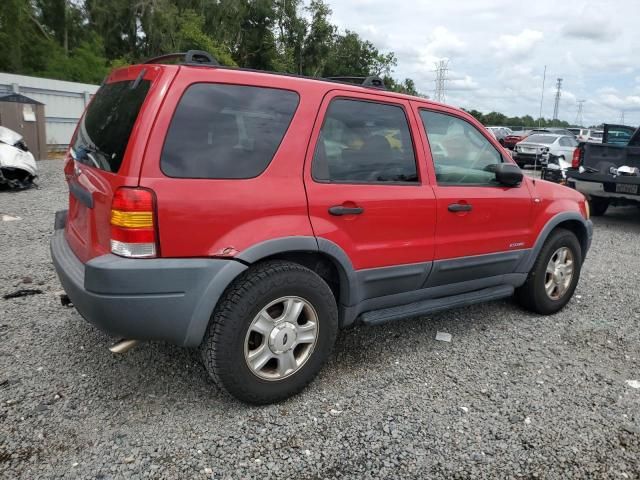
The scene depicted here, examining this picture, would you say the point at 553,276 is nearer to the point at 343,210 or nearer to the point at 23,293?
the point at 343,210

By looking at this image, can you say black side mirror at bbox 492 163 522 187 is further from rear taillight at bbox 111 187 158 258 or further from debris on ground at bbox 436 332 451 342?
rear taillight at bbox 111 187 158 258

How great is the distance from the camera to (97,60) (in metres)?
29.4

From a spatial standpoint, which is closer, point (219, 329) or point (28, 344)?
point (219, 329)

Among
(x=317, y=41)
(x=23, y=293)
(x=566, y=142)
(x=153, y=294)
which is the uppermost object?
(x=317, y=41)

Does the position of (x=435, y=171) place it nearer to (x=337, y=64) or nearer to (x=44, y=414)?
(x=44, y=414)

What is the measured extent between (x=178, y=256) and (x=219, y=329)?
44 centimetres

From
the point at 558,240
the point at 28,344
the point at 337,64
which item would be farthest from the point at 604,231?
the point at 337,64

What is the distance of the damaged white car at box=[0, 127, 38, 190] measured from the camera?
9.20 metres

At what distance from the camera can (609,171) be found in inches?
336

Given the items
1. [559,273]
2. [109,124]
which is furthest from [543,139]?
[109,124]

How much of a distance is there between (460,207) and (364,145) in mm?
869

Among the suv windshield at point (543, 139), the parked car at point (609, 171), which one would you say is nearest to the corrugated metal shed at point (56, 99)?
the parked car at point (609, 171)

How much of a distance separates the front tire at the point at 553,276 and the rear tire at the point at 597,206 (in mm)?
5904

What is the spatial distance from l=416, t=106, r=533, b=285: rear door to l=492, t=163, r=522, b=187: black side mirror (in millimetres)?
69
